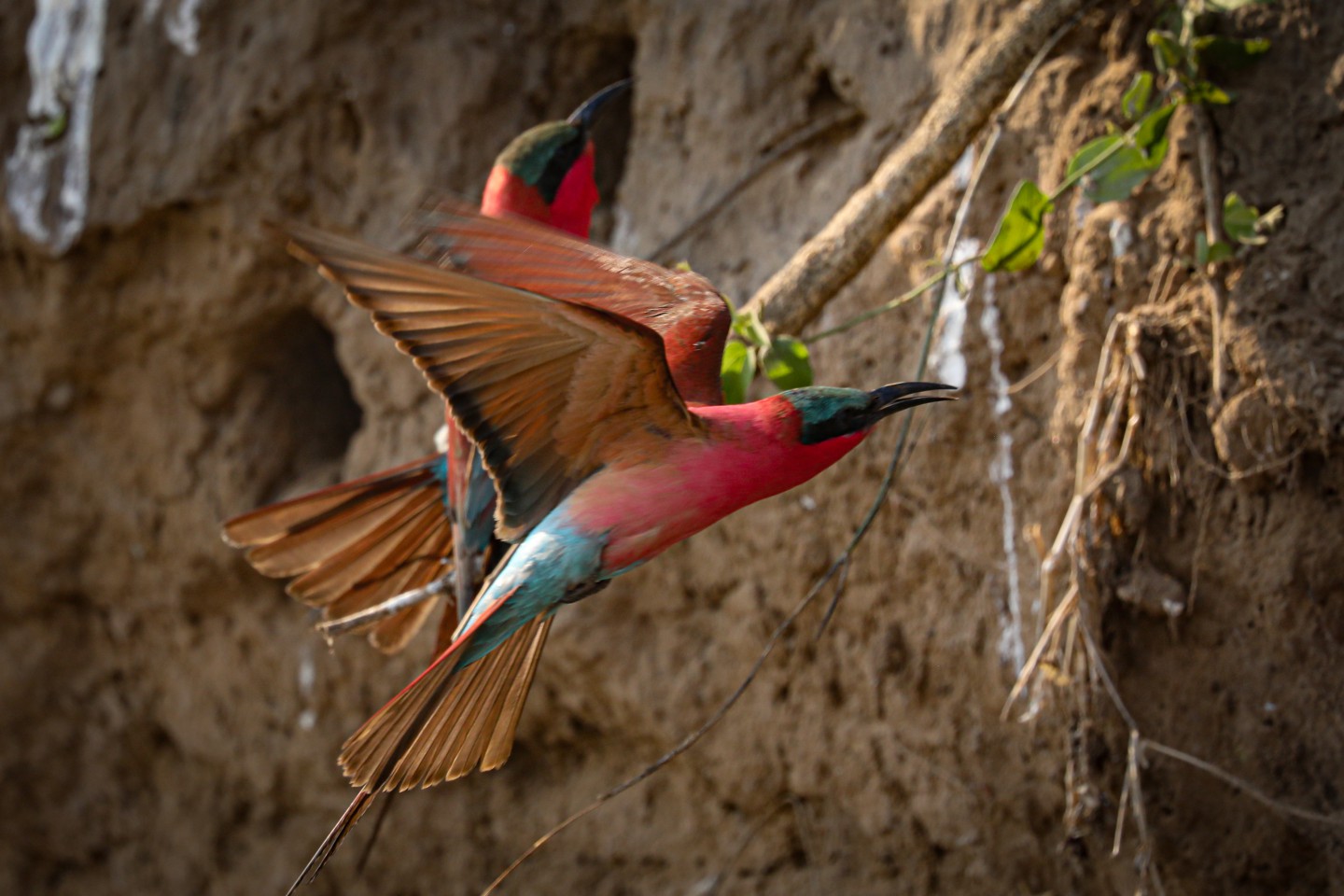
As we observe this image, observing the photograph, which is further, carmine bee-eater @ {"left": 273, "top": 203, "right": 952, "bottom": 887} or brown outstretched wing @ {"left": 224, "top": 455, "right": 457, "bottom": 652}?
brown outstretched wing @ {"left": 224, "top": 455, "right": 457, "bottom": 652}

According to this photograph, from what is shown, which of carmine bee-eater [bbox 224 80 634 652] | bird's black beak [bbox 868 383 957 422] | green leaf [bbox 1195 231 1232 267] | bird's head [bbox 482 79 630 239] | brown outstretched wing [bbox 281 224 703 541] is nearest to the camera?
brown outstretched wing [bbox 281 224 703 541]

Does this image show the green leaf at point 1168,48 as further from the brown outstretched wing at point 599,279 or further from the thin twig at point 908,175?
the brown outstretched wing at point 599,279

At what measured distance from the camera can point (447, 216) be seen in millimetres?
1507

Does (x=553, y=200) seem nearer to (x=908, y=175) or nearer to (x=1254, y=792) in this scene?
(x=908, y=175)

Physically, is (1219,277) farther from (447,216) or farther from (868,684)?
(447,216)

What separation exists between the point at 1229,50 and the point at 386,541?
5.00 feet

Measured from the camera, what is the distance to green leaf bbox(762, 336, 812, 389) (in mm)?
1773

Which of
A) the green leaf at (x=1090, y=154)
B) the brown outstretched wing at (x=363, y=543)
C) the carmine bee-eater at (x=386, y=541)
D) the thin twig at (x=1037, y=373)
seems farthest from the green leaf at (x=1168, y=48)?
the brown outstretched wing at (x=363, y=543)

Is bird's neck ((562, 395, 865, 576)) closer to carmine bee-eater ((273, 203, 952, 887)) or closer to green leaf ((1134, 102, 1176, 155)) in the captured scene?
carmine bee-eater ((273, 203, 952, 887))

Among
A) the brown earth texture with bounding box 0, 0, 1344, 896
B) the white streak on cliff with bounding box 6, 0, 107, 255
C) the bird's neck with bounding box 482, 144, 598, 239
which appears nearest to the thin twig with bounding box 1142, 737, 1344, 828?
the brown earth texture with bounding box 0, 0, 1344, 896

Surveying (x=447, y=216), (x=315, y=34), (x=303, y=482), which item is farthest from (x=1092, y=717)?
(x=315, y=34)

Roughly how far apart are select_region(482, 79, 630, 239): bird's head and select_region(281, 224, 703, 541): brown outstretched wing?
0.81 metres

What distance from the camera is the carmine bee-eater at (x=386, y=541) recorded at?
197 centimetres

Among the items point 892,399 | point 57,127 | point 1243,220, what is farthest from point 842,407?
point 57,127
